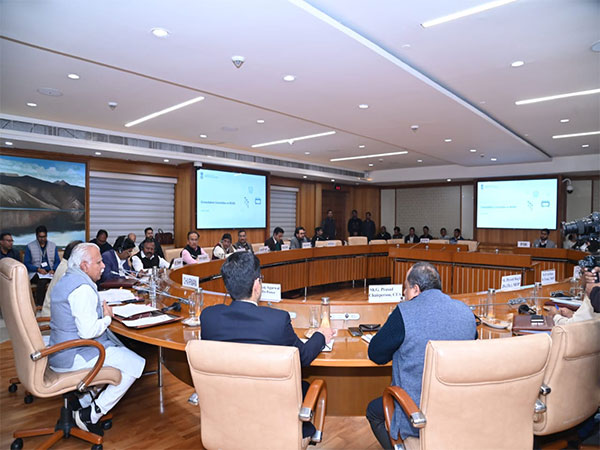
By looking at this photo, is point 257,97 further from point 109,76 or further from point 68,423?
point 68,423

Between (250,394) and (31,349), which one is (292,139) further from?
(250,394)

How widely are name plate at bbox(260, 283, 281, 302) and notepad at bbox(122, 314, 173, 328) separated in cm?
68

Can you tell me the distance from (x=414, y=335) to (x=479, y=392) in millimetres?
317

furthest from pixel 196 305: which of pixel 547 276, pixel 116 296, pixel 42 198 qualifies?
pixel 42 198

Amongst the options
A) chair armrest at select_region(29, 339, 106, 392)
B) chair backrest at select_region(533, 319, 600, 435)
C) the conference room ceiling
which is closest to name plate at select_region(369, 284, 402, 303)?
chair backrest at select_region(533, 319, 600, 435)

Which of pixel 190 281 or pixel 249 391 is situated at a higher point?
pixel 190 281

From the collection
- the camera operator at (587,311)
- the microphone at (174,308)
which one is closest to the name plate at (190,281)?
the microphone at (174,308)

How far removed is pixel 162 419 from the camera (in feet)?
9.12

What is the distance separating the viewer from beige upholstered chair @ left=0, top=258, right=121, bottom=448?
7.03ft

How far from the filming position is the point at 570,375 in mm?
1842

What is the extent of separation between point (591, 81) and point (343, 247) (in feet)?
15.9

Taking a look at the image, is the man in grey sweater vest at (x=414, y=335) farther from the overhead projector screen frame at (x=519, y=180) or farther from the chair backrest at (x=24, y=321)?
the overhead projector screen frame at (x=519, y=180)

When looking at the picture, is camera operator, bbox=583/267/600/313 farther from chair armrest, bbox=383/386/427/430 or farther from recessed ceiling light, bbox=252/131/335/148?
recessed ceiling light, bbox=252/131/335/148

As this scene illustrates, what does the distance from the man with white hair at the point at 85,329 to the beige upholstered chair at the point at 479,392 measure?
5.96 ft
